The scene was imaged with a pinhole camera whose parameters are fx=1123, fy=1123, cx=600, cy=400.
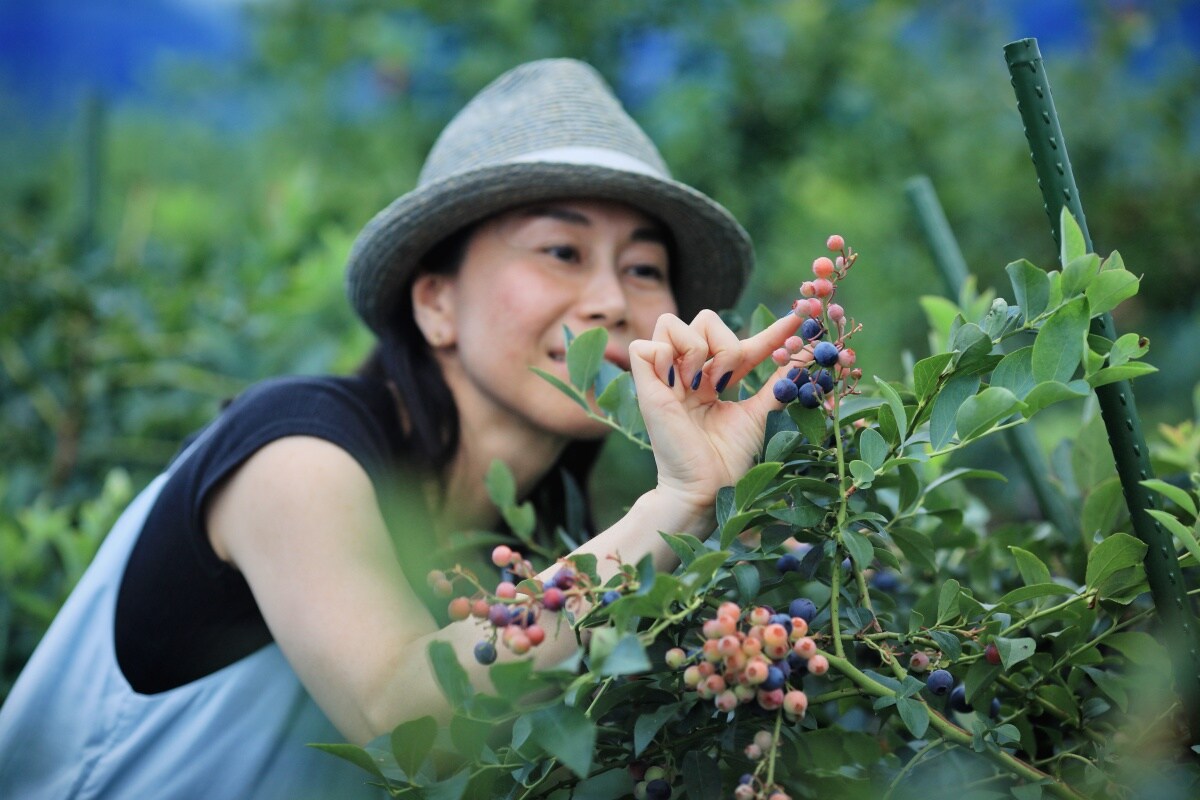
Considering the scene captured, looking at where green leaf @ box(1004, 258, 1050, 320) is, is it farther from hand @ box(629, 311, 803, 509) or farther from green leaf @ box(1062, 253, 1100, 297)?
hand @ box(629, 311, 803, 509)

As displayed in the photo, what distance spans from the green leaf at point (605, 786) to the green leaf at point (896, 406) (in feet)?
1.00

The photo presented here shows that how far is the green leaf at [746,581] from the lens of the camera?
0.73 m

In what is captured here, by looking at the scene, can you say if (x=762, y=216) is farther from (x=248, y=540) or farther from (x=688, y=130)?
(x=248, y=540)

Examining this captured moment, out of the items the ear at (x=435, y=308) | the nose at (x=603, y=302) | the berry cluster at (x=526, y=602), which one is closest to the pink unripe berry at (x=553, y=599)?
the berry cluster at (x=526, y=602)

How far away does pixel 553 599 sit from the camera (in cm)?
72

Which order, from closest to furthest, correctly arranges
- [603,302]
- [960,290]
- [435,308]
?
[960,290]
[603,302]
[435,308]

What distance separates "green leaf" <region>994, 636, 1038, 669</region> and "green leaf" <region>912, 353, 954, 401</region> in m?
0.17

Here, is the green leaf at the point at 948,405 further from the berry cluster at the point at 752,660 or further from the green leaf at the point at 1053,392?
the berry cluster at the point at 752,660

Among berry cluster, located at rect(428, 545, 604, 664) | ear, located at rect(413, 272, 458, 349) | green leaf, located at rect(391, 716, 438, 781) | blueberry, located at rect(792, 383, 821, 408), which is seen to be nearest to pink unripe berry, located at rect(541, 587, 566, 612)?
berry cluster, located at rect(428, 545, 604, 664)

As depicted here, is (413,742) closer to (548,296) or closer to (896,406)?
(896,406)

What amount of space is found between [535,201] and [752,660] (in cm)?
89

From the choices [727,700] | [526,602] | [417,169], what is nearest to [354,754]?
[526,602]

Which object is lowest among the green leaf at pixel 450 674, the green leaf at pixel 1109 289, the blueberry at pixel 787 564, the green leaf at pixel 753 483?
the blueberry at pixel 787 564

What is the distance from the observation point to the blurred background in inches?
91.3
